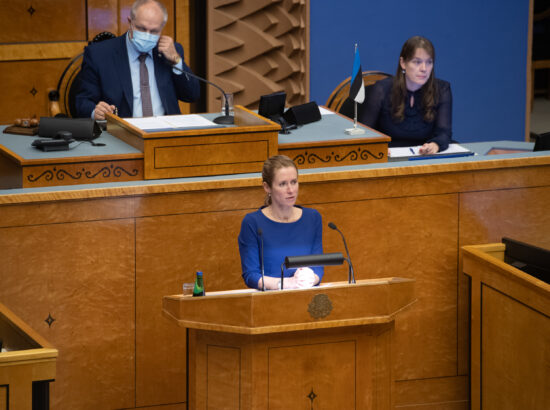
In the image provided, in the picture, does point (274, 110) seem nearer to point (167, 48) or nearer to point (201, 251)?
point (167, 48)

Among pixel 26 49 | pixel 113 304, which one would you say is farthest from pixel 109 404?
pixel 26 49

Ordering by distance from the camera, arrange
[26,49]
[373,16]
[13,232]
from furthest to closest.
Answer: [373,16] → [26,49] → [13,232]

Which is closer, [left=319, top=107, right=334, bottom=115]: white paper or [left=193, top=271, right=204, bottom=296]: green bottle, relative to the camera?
[left=193, top=271, right=204, bottom=296]: green bottle

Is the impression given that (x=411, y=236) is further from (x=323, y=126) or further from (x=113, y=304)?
(x=113, y=304)

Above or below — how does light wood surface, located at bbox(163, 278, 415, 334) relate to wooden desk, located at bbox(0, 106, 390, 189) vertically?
below

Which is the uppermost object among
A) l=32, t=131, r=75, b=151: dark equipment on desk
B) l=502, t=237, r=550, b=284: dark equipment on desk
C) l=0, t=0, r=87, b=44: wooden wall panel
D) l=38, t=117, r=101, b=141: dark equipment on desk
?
l=0, t=0, r=87, b=44: wooden wall panel

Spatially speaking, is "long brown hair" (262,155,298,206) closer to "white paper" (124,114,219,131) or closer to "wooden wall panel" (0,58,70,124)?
"white paper" (124,114,219,131)

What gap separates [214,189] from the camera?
14.6 ft

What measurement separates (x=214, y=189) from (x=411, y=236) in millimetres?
905

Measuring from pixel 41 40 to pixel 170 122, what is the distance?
104 inches

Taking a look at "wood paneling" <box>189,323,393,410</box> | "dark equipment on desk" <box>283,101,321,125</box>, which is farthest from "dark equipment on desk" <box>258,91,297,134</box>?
"wood paneling" <box>189,323,393,410</box>

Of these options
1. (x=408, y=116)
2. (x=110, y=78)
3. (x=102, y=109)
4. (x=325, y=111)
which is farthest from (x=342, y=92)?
(x=102, y=109)

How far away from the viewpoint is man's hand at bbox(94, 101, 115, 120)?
523cm

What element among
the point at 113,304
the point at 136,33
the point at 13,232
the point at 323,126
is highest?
the point at 136,33
